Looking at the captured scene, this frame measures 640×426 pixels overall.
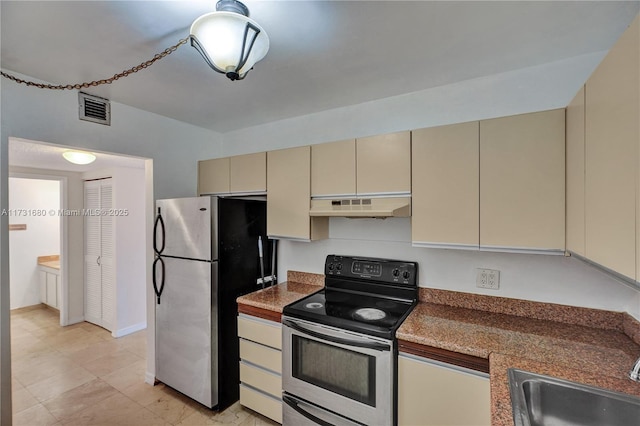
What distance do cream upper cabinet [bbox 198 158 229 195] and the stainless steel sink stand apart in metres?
2.45

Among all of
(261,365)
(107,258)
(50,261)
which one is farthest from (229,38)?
(50,261)

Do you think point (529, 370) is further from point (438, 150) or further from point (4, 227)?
→ point (4, 227)

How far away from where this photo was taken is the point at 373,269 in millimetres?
2256

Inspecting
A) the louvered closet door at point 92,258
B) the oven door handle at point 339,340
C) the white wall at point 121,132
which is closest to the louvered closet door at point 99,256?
the louvered closet door at point 92,258

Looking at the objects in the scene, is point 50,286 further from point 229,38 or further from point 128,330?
point 229,38

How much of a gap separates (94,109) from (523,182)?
2918 millimetres

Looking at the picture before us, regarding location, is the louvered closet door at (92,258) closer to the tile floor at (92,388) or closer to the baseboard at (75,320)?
the baseboard at (75,320)

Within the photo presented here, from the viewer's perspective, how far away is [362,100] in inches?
91.6

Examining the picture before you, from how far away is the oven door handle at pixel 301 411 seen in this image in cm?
182

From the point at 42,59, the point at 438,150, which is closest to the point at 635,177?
the point at 438,150

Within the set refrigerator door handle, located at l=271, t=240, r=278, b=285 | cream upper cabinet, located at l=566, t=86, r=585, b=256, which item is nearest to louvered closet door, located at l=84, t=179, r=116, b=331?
refrigerator door handle, located at l=271, t=240, r=278, b=285

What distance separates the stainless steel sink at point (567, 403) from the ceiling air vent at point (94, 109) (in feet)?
9.75

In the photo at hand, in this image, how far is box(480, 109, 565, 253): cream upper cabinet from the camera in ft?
4.88

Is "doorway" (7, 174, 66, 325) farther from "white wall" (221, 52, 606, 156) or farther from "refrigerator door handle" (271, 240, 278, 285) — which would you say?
"white wall" (221, 52, 606, 156)
